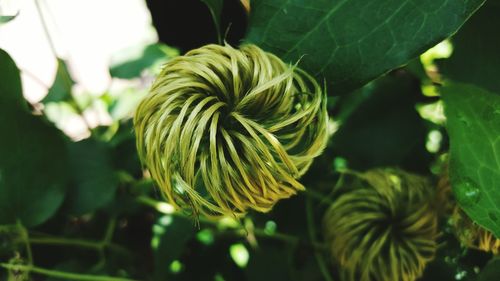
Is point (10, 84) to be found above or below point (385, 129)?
above

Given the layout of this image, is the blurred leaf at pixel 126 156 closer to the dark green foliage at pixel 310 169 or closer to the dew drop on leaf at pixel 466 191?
the dark green foliage at pixel 310 169

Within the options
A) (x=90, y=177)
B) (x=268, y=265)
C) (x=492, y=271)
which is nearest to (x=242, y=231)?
(x=268, y=265)

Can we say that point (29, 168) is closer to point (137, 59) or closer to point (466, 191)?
point (137, 59)

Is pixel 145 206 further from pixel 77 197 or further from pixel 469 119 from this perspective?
pixel 469 119

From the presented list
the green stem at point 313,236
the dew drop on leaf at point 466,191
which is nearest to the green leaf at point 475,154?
the dew drop on leaf at point 466,191

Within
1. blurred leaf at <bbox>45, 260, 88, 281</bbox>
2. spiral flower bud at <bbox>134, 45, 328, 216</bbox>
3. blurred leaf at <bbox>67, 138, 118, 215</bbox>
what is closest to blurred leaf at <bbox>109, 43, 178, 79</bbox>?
blurred leaf at <bbox>67, 138, 118, 215</bbox>
